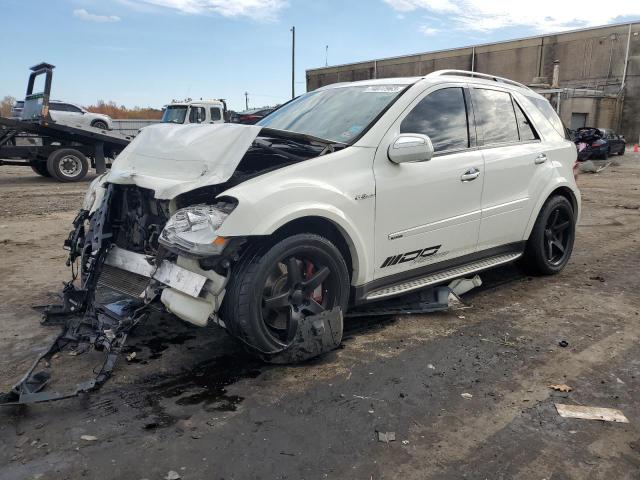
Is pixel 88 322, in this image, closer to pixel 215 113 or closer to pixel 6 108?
pixel 215 113

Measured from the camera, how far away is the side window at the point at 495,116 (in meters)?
4.48

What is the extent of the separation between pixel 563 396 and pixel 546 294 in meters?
1.99

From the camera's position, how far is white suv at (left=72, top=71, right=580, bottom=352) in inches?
A: 121

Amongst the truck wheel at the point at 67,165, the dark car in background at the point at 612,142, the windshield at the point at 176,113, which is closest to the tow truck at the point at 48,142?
the truck wheel at the point at 67,165

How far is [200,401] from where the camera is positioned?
2.96 meters

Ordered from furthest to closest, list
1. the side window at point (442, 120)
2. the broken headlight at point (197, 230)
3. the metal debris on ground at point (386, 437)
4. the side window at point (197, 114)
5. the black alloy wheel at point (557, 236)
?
the side window at point (197, 114) < the black alloy wheel at point (557, 236) < the side window at point (442, 120) < the broken headlight at point (197, 230) < the metal debris on ground at point (386, 437)

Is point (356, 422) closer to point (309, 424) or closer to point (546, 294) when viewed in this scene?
point (309, 424)

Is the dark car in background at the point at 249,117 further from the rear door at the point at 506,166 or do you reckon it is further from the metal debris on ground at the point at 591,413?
the metal debris on ground at the point at 591,413

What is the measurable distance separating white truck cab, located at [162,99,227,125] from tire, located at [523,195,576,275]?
13785 mm

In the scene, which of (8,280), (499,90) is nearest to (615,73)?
(499,90)

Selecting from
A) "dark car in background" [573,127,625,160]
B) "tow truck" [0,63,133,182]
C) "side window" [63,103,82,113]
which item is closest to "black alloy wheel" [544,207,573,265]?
"tow truck" [0,63,133,182]

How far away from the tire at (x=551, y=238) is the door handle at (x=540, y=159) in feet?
1.47

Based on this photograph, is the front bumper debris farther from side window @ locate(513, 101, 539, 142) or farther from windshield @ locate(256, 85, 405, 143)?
side window @ locate(513, 101, 539, 142)

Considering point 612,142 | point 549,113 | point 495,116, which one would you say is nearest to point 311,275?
point 495,116
